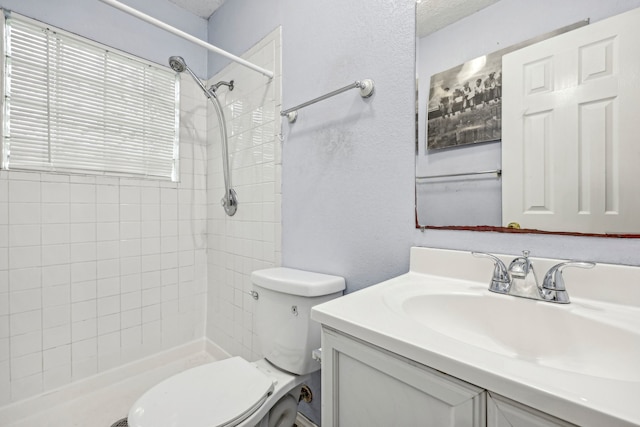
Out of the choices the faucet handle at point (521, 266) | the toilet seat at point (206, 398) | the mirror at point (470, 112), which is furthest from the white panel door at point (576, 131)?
the toilet seat at point (206, 398)

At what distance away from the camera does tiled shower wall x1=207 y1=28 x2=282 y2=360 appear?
1528 mm

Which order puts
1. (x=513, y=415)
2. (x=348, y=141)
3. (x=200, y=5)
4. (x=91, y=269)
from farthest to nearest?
1. (x=200, y=5)
2. (x=91, y=269)
3. (x=348, y=141)
4. (x=513, y=415)

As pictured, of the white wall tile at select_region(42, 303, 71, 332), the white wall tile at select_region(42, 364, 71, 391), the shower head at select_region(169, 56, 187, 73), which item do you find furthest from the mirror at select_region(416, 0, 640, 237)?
the white wall tile at select_region(42, 364, 71, 391)

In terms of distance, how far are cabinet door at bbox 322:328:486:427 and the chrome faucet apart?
39 centimetres

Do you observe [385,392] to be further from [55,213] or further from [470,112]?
[55,213]

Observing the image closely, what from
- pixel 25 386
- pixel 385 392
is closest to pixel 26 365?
pixel 25 386

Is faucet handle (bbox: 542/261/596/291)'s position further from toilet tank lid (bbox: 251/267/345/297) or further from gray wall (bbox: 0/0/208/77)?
gray wall (bbox: 0/0/208/77)

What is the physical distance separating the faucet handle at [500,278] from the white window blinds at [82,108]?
1.89 meters

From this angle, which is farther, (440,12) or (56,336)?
(56,336)

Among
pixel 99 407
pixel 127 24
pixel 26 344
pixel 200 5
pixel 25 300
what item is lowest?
pixel 99 407

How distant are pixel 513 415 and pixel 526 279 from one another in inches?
17.8

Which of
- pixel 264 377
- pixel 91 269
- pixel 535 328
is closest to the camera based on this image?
pixel 535 328

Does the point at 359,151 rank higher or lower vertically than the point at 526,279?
higher

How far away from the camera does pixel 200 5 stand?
1.91m
